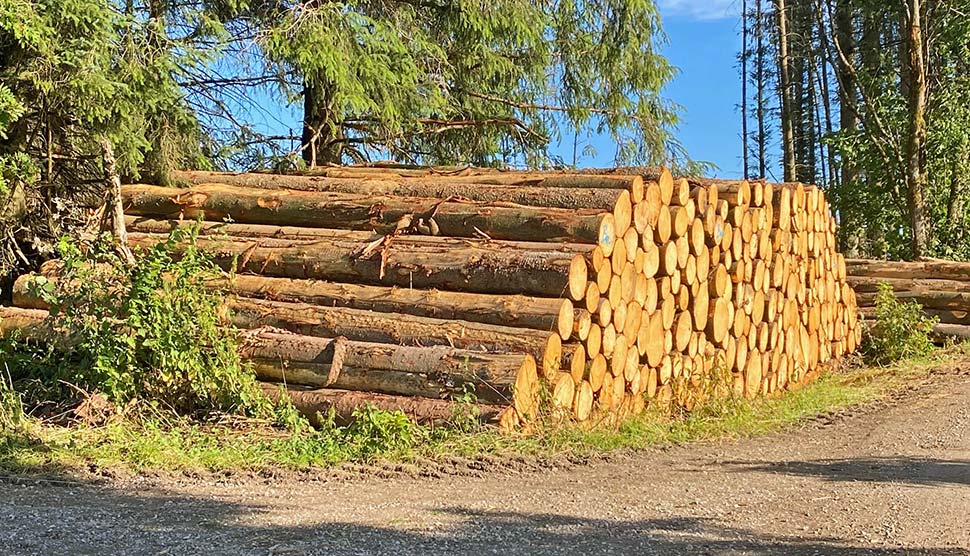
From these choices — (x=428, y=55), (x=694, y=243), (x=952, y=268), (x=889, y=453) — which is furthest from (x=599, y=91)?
(x=889, y=453)

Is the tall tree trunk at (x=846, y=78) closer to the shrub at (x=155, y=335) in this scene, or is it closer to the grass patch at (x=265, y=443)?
the grass patch at (x=265, y=443)

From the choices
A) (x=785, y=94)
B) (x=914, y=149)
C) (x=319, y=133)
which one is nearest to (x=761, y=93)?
(x=785, y=94)

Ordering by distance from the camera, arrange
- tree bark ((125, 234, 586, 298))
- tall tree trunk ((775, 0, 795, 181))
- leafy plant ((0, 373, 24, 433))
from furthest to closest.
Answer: tall tree trunk ((775, 0, 795, 181)) < tree bark ((125, 234, 586, 298)) < leafy plant ((0, 373, 24, 433))

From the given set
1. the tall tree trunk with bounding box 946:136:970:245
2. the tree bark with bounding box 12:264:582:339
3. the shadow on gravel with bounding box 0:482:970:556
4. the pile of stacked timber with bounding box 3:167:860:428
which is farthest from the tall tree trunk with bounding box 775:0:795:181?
the shadow on gravel with bounding box 0:482:970:556

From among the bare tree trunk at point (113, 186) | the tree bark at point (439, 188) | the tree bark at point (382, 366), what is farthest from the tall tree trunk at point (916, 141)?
the bare tree trunk at point (113, 186)

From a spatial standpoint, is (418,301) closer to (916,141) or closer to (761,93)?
(916,141)

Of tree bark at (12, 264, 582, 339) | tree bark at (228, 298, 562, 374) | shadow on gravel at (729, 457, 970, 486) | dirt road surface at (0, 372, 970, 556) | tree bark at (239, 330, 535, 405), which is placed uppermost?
tree bark at (12, 264, 582, 339)

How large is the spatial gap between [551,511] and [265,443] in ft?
8.41

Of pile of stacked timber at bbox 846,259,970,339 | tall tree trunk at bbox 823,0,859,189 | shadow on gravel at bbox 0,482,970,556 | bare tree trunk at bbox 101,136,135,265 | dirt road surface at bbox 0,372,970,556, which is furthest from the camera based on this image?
tall tree trunk at bbox 823,0,859,189

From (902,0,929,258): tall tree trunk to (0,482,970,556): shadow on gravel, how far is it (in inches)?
595

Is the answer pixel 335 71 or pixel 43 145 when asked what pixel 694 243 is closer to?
pixel 335 71

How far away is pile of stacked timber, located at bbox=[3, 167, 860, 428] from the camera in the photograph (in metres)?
7.43

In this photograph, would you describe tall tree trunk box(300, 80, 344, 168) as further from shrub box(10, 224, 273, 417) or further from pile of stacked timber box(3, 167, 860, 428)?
shrub box(10, 224, 273, 417)

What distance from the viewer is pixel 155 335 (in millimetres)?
7258
